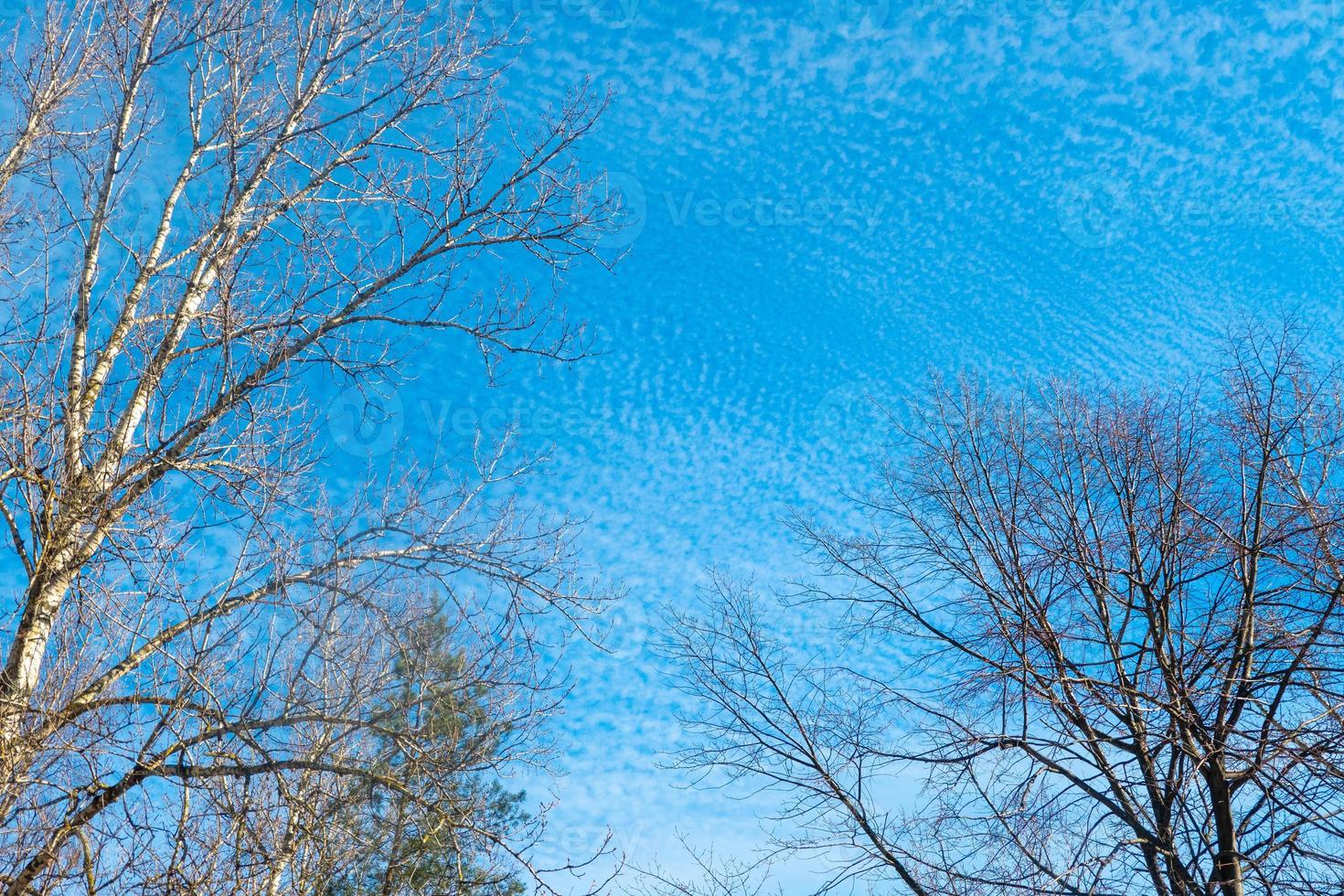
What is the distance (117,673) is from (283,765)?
1.10 meters

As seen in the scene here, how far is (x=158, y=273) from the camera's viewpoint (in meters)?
6.77

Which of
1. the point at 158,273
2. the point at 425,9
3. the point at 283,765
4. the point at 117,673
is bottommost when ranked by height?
the point at 283,765

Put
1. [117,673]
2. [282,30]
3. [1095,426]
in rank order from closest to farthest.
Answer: [117,673], [282,30], [1095,426]

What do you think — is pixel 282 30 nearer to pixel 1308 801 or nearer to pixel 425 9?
pixel 425 9

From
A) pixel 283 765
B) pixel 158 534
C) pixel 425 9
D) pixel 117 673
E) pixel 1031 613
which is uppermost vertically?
pixel 425 9

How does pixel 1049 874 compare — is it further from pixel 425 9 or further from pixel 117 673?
pixel 425 9

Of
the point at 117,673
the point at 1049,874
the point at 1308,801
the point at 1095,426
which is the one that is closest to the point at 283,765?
the point at 117,673

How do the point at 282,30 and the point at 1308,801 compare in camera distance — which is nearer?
the point at 1308,801

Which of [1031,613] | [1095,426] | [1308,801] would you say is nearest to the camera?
[1308,801]

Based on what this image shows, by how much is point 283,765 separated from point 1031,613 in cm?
640

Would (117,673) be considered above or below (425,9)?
below

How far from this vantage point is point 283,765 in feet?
17.6

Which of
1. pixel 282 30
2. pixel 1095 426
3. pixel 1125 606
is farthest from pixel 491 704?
pixel 1095 426

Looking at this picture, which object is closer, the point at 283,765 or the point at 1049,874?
the point at 283,765
